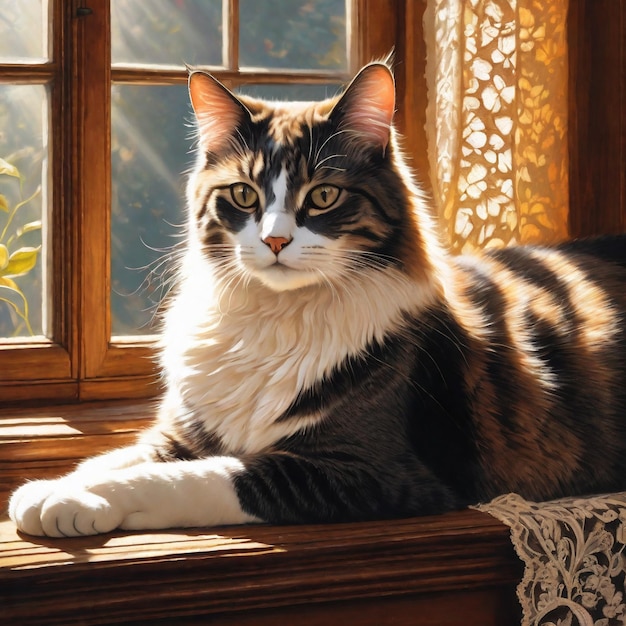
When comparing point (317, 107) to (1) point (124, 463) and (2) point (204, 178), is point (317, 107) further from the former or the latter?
(1) point (124, 463)

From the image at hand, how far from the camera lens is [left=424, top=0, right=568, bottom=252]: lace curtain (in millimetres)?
1917

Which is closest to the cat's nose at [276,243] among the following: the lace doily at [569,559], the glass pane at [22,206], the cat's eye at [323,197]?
the cat's eye at [323,197]

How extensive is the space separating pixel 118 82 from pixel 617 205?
3.83ft

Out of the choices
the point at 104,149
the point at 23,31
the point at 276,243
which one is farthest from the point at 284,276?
the point at 23,31

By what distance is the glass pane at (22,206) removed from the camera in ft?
6.24

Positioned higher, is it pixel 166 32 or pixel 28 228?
pixel 166 32

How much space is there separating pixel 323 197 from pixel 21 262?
80 cm

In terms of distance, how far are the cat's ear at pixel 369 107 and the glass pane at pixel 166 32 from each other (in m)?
0.65

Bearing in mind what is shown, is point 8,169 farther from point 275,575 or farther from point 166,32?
point 275,575

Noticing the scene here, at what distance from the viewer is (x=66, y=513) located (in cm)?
126

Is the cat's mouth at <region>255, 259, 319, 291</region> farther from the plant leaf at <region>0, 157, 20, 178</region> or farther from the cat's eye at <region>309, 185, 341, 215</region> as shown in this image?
the plant leaf at <region>0, 157, 20, 178</region>

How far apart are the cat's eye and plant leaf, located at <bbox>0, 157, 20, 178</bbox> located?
79 cm

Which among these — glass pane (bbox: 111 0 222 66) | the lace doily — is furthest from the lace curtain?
the lace doily

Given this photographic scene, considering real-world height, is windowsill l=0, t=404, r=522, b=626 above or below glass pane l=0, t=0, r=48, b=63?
below
